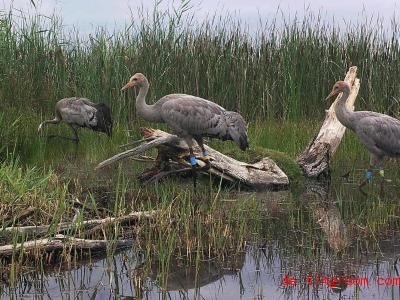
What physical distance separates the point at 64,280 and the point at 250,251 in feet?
4.50

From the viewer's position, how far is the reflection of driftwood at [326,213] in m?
5.15

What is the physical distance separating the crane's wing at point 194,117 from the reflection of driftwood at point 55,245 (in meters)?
3.24

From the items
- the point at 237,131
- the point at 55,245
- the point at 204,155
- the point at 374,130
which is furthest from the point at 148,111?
the point at 55,245

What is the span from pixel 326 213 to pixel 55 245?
9.11 ft

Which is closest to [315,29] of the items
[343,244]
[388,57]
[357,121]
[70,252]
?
[388,57]

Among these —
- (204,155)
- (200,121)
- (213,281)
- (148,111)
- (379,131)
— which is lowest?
(213,281)

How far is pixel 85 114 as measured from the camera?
10.6m

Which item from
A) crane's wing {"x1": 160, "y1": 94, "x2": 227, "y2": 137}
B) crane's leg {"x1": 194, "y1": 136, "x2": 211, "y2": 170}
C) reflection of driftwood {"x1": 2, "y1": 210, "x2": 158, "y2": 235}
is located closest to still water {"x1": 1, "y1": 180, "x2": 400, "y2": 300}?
reflection of driftwood {"x1": 2, "y1": 210, "x2": 158, "y2": 235}

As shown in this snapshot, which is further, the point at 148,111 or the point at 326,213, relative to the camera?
the point at 148,111

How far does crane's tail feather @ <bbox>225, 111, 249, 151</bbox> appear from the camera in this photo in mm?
7715

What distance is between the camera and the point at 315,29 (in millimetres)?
12375

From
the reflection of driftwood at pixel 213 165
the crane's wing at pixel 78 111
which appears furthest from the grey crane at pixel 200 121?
the crane's wing at pixel 78 111

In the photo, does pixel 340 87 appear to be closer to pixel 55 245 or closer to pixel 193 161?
pixel 193 161

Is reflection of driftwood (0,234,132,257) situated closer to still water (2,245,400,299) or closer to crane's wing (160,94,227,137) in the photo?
still water (2,245,400,299)
